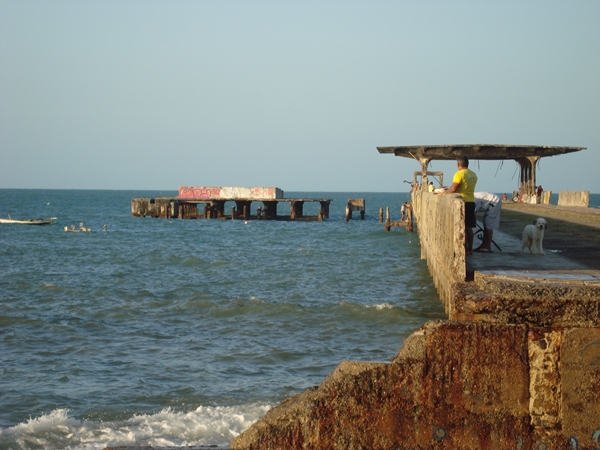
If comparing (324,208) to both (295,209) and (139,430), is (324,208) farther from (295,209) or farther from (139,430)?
(139,430)

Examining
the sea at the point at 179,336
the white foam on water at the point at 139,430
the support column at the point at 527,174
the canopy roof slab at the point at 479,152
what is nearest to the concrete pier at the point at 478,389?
the white foam on water at the point at 139,430

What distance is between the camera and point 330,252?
32.2 meters

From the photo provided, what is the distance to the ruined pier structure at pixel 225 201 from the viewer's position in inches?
2419

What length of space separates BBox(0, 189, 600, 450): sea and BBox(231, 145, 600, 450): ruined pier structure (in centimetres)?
345

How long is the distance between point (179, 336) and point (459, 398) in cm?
910

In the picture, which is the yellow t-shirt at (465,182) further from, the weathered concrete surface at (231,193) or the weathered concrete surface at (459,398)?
the weathered concrete surface at (231,193)

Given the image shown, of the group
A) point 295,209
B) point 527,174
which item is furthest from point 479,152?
point 295,209

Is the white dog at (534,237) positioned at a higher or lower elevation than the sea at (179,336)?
higher

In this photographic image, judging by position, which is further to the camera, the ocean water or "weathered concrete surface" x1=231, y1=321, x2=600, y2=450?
the ocean water

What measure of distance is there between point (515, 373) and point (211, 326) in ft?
33.3

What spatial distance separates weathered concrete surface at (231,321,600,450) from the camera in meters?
4.14

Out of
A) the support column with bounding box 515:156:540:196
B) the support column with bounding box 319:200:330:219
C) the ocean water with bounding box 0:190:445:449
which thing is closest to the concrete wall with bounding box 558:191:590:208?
the support column with bounding box 515:156:540:196

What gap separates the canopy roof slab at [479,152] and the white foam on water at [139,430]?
66.7 feet

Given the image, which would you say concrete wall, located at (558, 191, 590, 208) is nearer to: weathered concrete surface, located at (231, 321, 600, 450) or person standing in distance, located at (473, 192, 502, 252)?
person standing in distance, located at (473, 192, 502, 252)
